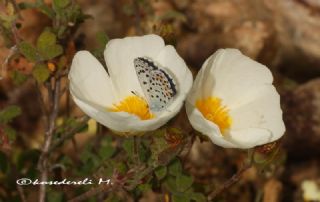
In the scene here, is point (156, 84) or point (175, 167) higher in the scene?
point (156, 84)

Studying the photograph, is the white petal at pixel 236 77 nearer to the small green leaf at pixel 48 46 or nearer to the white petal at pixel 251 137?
the white petal at pixel 251 137

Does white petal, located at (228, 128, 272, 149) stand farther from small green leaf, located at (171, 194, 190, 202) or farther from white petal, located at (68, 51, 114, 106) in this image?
white petal, located at (68, 51, 114, 106)

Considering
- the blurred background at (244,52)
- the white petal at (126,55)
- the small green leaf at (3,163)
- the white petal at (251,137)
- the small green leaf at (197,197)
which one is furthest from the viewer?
the blurred background at (244,52)

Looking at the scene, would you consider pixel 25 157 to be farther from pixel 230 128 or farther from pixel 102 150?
pixel 230 128

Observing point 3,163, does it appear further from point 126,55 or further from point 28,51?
point 126,55

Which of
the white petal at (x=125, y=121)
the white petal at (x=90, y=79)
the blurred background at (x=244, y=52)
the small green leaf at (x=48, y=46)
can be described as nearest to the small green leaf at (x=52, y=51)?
the small green leaf at (x=48, y=46)

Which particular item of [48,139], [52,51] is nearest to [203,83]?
[52,51]
